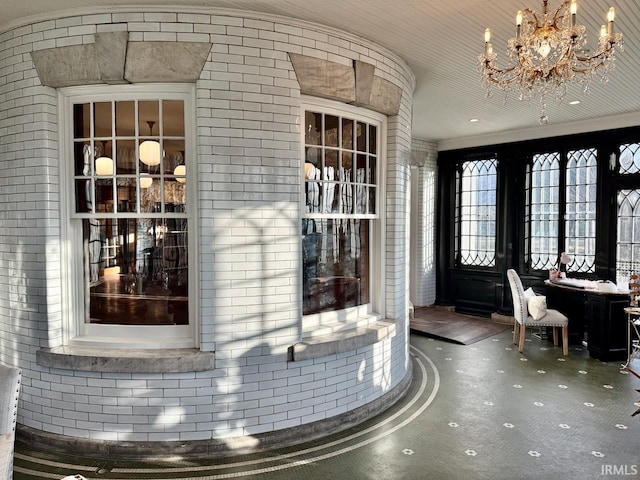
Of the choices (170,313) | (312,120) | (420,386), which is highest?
(312,120)

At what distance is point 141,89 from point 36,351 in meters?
2.28

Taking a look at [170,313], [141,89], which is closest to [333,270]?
[170,313]

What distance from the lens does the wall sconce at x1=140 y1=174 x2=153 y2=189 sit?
11.7ft

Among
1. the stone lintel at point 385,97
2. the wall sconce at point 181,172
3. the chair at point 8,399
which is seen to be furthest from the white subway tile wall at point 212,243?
the chair at point 8,399

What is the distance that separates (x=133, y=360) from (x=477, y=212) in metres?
7.18

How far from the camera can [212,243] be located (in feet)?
11.3

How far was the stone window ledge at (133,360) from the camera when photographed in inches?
133

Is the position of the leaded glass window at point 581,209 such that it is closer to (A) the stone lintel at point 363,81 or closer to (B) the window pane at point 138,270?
(A) the stone lintel at point 363,81

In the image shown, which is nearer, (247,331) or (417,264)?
(247,331)

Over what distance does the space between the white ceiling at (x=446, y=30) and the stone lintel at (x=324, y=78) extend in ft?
1.05

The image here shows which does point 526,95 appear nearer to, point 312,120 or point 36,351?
point 312,120

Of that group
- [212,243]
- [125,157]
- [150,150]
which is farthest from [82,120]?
[212,243]

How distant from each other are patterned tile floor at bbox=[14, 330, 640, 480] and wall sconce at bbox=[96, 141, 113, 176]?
2244mm

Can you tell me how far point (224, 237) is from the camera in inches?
137
